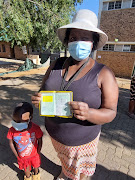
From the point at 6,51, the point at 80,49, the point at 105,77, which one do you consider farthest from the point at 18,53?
the point at 105,77

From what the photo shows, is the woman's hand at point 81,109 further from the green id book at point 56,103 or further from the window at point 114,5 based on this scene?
the window at point 114,5

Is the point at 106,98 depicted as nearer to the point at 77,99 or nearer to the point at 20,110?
the point at 77,99

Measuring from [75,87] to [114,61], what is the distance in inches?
464

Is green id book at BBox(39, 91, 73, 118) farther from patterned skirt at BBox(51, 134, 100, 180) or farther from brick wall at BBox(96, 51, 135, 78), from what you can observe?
brick wall at BBox(96, 51, 135, 78)

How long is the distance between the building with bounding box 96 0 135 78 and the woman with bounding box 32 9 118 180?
11.2 metres

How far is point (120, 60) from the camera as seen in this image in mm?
11445

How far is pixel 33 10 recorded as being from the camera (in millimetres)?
6098

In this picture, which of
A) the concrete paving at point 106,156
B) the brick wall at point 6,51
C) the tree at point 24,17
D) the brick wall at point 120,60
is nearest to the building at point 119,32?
the brick wall at point 120,60

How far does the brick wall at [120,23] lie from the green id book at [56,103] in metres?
12.2

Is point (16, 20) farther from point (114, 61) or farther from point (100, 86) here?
point (114, 61)

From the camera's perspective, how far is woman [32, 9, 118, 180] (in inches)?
42.5

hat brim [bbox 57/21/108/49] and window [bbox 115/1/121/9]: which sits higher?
window [bbox 115/1/121/9]

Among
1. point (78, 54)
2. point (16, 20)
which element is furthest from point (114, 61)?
point (78, 54)

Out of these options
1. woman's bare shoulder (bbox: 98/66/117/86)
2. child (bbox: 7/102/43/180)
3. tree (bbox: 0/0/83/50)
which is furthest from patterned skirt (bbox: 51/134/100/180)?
tree (bbox: 0/0/83/50)
